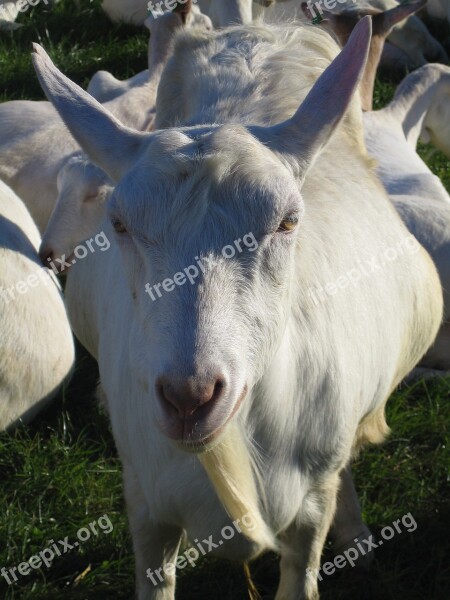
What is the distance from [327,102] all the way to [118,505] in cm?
227

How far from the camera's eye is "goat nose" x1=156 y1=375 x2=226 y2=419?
2.32 metres

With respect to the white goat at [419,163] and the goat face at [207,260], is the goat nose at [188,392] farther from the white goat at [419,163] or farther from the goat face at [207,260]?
the white goat at [419,163]

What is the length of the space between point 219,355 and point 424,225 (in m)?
3.24

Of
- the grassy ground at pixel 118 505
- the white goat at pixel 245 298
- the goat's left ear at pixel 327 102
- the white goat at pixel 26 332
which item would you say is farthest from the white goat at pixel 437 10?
the goat's left ear at pixel 327 102

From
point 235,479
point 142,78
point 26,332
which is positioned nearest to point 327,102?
point 235,479

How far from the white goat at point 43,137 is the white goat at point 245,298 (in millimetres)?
1677

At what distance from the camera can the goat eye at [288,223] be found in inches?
105

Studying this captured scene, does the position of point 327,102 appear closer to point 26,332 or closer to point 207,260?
point 207,260

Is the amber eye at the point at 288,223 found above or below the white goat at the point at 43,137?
above

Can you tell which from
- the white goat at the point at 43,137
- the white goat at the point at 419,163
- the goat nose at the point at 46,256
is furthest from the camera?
the white goat at the point at 43,137

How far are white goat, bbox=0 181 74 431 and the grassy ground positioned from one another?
0.16 meters

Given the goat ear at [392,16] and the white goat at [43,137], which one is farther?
the goat ear at [392,16]

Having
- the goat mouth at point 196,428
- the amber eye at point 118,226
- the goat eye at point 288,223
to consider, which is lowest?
the goat mouth at point 196,428

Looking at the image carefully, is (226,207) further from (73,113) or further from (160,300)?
(73,113)
